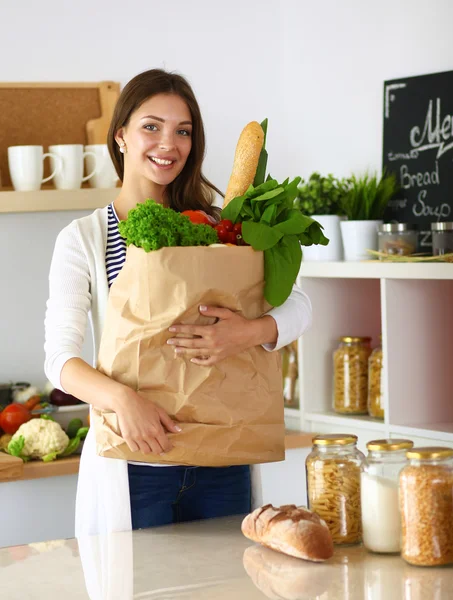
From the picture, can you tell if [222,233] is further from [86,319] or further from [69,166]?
[69,166]

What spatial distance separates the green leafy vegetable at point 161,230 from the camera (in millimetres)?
1294

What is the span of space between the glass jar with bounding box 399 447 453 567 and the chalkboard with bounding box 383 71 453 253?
1.49 meters

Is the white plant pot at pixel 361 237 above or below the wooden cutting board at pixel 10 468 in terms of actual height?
above

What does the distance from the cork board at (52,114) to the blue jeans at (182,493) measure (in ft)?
4.63

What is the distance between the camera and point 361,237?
2.60m

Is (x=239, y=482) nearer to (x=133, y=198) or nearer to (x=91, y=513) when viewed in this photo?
(x=91, y=513)

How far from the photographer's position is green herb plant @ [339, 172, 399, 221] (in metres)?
2.62

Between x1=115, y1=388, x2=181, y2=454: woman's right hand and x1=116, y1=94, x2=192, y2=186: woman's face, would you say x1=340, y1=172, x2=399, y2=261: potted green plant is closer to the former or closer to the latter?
x1=116, y1=94, x2=192, y2=186: woman's face

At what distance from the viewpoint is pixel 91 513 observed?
1.56 meters

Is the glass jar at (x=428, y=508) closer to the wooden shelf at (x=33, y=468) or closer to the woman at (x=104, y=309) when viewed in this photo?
the woman at (x=104, y=309)

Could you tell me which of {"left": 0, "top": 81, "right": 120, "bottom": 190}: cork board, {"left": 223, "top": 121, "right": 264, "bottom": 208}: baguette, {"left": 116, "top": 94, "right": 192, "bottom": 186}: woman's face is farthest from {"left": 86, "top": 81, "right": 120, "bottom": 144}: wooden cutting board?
{"left": 223, "top": 121, "right": 264, "bottom": 208}: baguette

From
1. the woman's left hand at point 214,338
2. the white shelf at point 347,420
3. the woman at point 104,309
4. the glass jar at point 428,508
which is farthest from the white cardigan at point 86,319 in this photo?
the white shelf at point 347,420

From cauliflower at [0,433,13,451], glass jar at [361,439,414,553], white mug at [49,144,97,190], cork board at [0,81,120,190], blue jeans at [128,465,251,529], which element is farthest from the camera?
cork board at [0,81,120,190]

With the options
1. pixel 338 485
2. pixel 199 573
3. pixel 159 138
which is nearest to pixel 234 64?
pixel 159 138
